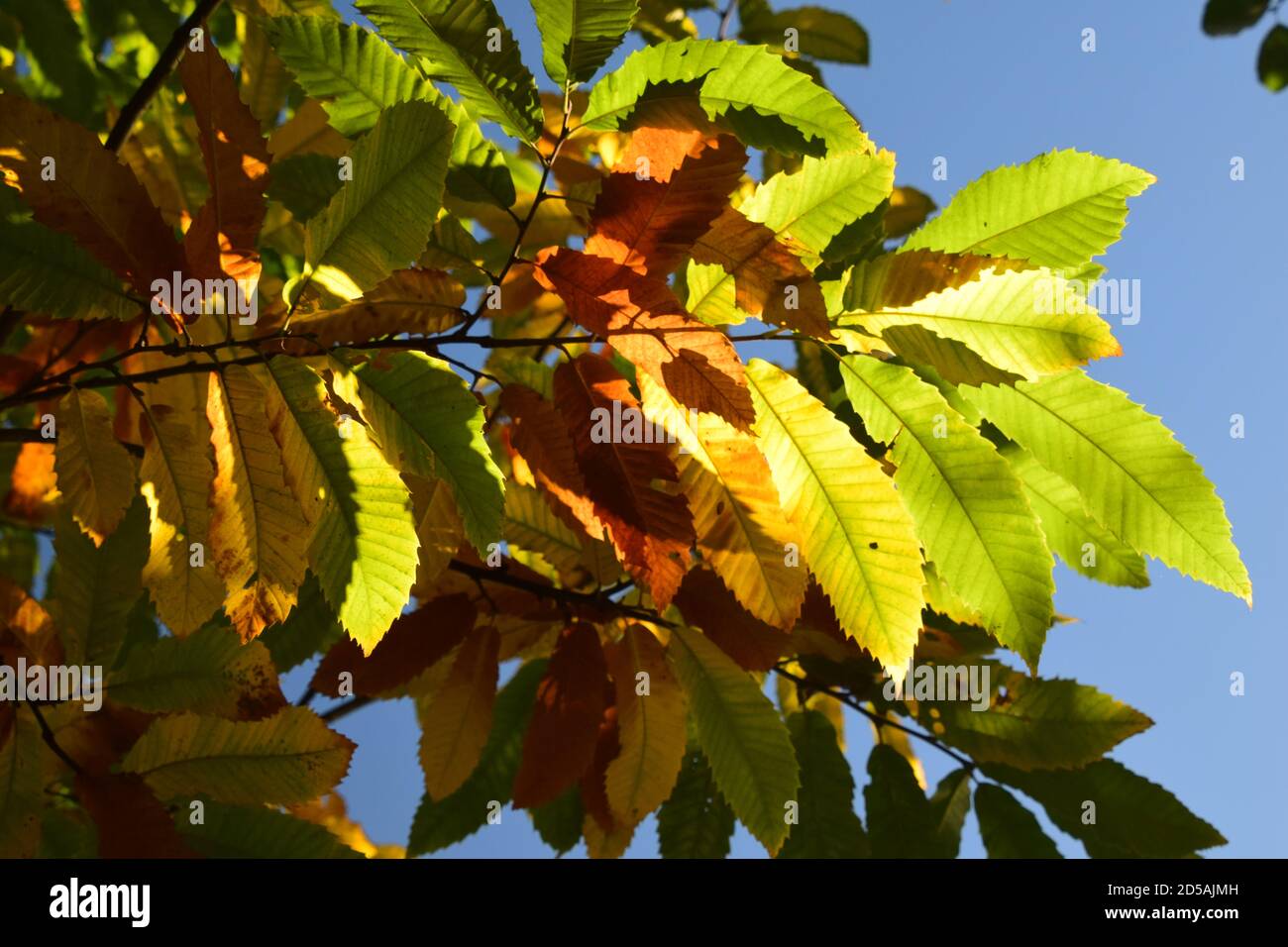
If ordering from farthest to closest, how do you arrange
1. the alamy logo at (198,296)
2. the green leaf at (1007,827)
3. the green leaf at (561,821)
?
the green leaf at (561,821) < the green leaf at (1007,827) < the alamy logo at (198,296)

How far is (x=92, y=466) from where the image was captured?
1.33 m

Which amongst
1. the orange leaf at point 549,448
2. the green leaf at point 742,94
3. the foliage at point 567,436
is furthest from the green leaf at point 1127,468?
the orange leaf at point 549,448

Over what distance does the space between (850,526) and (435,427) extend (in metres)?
→ 0.45

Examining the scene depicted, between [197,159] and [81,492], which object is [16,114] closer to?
[81,492]

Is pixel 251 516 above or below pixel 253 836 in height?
above

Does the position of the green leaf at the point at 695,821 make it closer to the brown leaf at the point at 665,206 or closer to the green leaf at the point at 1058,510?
the green leaf at the point at 1058,510

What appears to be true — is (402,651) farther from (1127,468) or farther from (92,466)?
(1127,468)

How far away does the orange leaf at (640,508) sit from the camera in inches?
44.6

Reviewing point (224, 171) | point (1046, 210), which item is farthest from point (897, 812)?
point (224, 171)

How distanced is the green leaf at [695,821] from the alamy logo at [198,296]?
3.87ft

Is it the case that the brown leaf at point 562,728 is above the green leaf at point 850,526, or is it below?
below

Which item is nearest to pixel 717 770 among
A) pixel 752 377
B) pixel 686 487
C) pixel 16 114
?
pixel 686 487

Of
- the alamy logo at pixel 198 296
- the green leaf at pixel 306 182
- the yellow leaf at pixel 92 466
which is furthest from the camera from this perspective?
the green leaf at pixel 306 182
